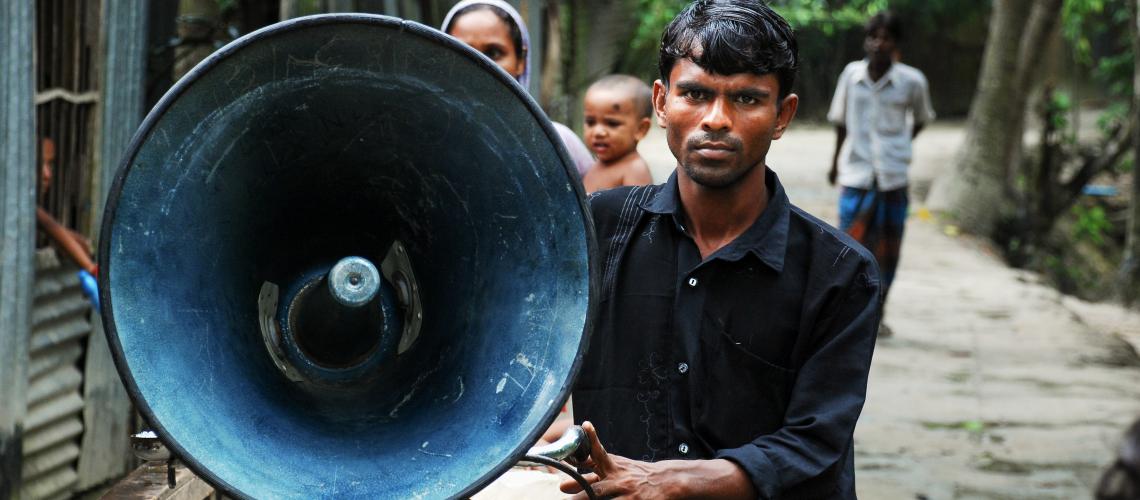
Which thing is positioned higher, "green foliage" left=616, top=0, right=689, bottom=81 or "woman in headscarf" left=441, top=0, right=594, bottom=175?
"green foliage" left=616, top=0, right=689, bottom=81

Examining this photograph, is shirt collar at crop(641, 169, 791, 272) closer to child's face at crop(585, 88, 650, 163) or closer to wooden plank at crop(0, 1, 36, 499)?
child's face at crop(585, 88, 650, 163)

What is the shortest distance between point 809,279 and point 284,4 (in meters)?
3.26

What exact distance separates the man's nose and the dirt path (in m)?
2.44

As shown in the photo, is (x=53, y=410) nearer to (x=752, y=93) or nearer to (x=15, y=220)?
(x=15, y=220)

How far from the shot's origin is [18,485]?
163 inches

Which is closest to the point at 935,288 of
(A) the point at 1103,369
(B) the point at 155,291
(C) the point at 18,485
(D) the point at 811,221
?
(A) the point at 1103,369

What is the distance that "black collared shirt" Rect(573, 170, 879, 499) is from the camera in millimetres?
1977

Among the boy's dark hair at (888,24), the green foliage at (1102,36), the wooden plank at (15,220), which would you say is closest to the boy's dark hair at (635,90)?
the wooden plank at (15,220)

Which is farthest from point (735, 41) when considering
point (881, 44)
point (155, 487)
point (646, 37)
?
point (646, 37)

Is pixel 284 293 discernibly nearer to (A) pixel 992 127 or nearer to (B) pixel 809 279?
(B) pixel 809 279

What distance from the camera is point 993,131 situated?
1207cm

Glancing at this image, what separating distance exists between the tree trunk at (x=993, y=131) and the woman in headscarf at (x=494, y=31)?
8610 mm

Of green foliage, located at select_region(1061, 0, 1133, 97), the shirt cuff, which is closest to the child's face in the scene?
the shirt cuff

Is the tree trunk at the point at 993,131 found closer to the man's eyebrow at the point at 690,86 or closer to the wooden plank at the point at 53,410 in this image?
the wooden plank at the point at 53,410
